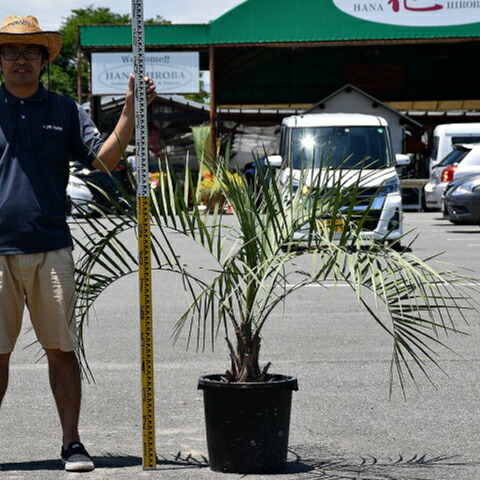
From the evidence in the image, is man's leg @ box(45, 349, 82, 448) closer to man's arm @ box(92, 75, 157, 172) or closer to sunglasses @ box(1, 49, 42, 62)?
man's arm @ box(92, 75, 157, 172)

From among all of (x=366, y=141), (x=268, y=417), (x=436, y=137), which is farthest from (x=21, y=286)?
(x=436, y=137)

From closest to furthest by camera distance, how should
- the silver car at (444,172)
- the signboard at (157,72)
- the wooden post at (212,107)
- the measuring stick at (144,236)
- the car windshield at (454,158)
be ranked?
the measuring stick at (144,236), the silver car at (444,172), the car windshield at (454,158), the wooden post at (212,107), the signboard at (157,72)

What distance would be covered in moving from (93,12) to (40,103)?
9603cm

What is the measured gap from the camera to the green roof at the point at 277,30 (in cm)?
3675

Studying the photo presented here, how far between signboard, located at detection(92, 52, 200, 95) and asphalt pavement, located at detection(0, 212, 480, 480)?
25733 millimetres

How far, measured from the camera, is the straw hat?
5.59 meters

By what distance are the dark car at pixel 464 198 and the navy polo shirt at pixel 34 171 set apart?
1783 centimetres

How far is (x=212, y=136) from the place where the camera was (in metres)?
35.9

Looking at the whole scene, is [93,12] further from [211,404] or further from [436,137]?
[211,404]

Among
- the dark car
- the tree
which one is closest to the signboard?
the dark car

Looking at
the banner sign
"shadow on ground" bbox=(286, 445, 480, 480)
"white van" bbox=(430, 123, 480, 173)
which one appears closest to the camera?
"shadow on ground" bbox=(286, 445, 480, 480)

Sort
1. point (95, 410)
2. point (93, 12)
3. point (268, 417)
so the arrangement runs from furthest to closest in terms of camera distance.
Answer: point (93, 12) < point (95, 410) < point (268, 417)

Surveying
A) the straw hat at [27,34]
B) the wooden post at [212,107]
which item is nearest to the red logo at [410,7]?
the wooden post at [212,107]

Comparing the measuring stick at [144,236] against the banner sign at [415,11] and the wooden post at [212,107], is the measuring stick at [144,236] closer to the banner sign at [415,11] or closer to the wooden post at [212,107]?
the wooden post at [212,107]
